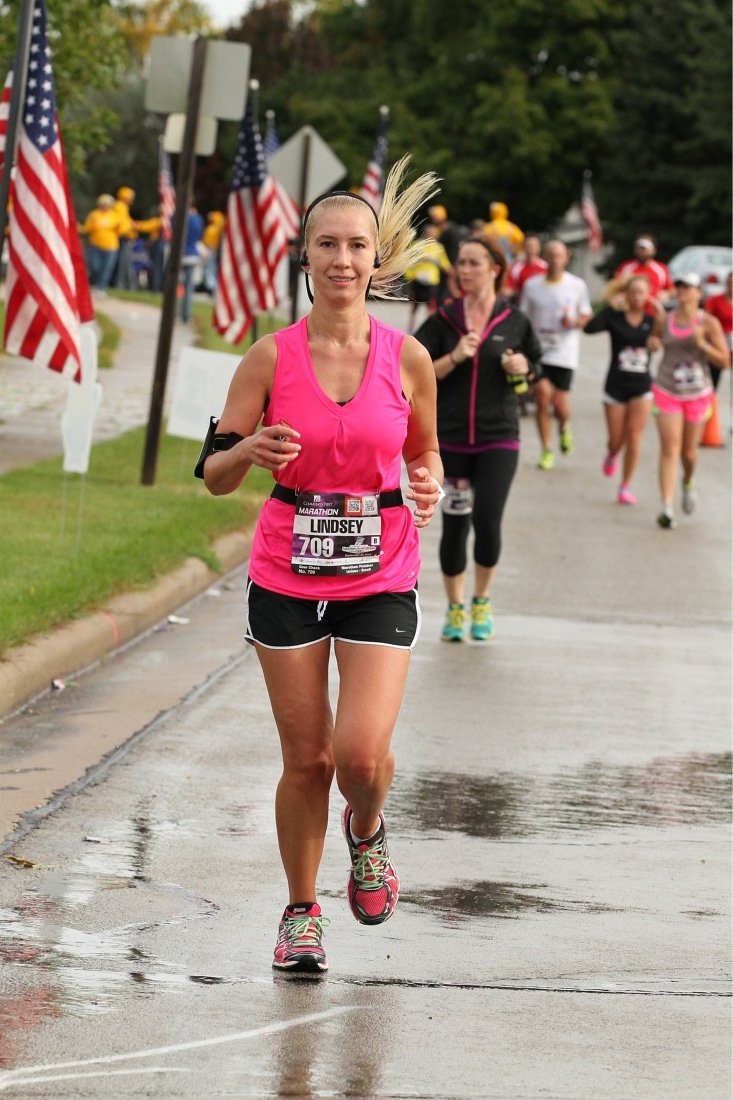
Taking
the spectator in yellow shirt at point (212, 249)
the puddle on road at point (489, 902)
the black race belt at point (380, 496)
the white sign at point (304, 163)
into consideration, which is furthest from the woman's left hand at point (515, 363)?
the spectator in yellow shirt at point (212, 249)

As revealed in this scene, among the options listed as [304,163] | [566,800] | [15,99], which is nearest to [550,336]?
[304,163]

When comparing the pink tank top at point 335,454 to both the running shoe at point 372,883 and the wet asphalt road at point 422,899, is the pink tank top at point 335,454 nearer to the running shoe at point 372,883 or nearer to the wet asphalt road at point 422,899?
the running shoe at point 372,883

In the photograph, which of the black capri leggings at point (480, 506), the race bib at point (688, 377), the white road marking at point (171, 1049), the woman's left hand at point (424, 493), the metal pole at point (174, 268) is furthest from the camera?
the race bib at point (688, 377)

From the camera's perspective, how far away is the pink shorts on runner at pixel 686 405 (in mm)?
16672

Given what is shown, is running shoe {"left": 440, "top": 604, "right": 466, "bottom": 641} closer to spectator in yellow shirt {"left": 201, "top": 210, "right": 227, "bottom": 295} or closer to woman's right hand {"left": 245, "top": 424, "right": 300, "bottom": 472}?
woman's right hand {"left": 245, "top": 424, "right": 300, "bottom": 472}

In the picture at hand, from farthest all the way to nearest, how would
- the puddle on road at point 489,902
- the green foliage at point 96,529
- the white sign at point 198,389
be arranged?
the white sign at point 198,389
the green foliage at point 96,529
the puddle on road at point 489,902

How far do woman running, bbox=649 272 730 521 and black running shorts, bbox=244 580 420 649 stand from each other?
1133 centimetres

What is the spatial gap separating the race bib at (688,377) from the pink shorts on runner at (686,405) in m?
0.08

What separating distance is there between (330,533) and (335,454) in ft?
0.65

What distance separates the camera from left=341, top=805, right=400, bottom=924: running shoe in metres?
5.35

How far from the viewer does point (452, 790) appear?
24.8 ft

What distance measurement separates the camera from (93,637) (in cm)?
973

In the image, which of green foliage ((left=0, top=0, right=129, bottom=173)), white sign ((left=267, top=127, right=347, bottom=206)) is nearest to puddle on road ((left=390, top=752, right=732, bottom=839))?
A: green foliage ((left=0, top=0, right=129, bottom=173))

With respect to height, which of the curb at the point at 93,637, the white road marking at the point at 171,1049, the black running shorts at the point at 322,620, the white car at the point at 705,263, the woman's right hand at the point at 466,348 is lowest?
the curb at the point at 93,637
